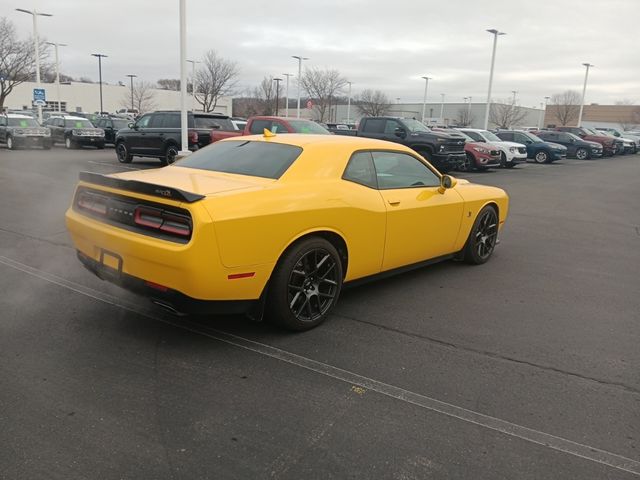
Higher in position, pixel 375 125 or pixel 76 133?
Answer: pixel 375 125

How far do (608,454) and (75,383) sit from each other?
9.99ft

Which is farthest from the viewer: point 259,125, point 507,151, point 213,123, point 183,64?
point 507,151

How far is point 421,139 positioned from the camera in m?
17.0

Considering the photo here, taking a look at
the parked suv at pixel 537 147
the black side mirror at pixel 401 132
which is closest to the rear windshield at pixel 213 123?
the black side mirror at pixel 401 132

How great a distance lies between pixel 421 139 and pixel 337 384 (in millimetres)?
14636

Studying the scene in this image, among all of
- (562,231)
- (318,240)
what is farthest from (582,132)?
(318,240)

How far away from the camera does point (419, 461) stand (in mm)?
2592

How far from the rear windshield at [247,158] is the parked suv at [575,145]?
3076 cm

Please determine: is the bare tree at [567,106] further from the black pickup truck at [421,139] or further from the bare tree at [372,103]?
the black pickup truck at [421,139]

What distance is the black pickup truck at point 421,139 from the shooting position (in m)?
16.8

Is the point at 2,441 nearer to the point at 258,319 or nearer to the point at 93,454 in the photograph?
the point at 93,454

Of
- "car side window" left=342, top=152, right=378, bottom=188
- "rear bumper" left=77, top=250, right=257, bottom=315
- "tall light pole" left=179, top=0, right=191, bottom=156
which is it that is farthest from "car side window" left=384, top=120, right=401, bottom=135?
"rear bumper" left=77, top=250, right=257, bottom=315

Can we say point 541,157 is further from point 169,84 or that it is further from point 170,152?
point 169,84

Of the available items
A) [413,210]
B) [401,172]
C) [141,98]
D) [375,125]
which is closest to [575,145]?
[375,125]
